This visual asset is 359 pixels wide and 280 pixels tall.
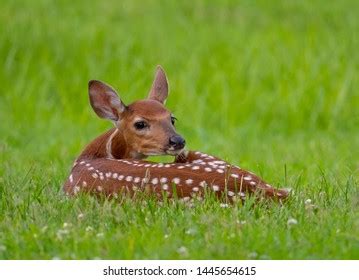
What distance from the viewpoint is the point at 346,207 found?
674 centimetres

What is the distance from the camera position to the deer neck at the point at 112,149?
7.70 meters

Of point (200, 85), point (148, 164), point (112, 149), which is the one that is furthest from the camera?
point (200, 85)

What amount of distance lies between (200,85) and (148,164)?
657 cm

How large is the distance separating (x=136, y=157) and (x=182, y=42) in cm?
682

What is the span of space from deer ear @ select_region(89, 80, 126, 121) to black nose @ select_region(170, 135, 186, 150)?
0.57 m

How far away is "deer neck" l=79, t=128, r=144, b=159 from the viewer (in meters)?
7.70

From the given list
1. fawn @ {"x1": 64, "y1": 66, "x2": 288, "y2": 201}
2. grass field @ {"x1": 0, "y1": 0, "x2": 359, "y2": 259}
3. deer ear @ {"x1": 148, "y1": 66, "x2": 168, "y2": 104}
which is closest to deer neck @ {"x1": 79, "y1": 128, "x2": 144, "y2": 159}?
fawn @ {"x1": 64, "y1": 66, "x2": 288, "y2": 201}

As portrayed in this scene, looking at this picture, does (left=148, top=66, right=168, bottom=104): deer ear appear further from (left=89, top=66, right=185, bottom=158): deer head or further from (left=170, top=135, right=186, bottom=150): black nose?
(left=170, top=135, right=186, bottom=150): black nose

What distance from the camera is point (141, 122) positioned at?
24.7 ft

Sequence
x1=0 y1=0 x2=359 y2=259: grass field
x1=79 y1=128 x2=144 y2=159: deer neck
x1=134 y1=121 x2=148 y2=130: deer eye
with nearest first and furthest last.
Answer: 1. x1=134 y1=121 x2=148 y2=130: deer eye
2. x1=79 y1=128 x2=144 y2=159: deer neck
3. x1=0 y1=0 x2=359 y2=259: grass field

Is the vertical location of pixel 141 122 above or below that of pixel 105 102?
below

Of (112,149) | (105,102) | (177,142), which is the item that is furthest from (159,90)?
(177,142)

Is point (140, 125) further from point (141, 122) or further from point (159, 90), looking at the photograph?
point (159, 90)
